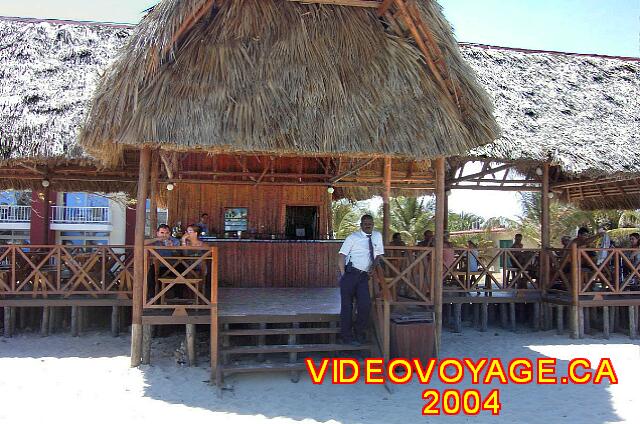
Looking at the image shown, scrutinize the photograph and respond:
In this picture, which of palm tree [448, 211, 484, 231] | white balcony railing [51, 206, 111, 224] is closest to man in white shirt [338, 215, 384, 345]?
palm tree [448, 211, 484, 231]

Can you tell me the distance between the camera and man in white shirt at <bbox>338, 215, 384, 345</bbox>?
7.14 meters

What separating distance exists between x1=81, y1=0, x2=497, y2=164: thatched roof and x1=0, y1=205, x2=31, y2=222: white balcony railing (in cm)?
2070

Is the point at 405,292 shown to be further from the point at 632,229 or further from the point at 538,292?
the point at 632,229

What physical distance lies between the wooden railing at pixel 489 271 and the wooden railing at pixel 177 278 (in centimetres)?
456

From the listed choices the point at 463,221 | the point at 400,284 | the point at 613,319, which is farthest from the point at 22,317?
the point at 463,221

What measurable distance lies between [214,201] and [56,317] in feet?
12.5

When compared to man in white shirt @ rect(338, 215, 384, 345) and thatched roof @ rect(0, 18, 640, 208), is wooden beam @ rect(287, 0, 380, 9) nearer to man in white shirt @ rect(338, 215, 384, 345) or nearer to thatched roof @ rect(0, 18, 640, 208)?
man in white shirt @ rect(338, 215, 384, 345)

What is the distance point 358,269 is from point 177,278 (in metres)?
2.28

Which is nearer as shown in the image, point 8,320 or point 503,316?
point 8,320

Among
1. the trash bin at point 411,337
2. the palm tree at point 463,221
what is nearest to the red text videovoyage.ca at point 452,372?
the trash bin at point 411,337

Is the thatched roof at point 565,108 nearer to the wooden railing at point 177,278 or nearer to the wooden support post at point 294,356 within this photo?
the wooden support post at point 294,356

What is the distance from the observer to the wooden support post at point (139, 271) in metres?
7.29

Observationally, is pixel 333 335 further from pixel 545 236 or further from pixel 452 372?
pixel 545 236

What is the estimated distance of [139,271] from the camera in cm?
732
